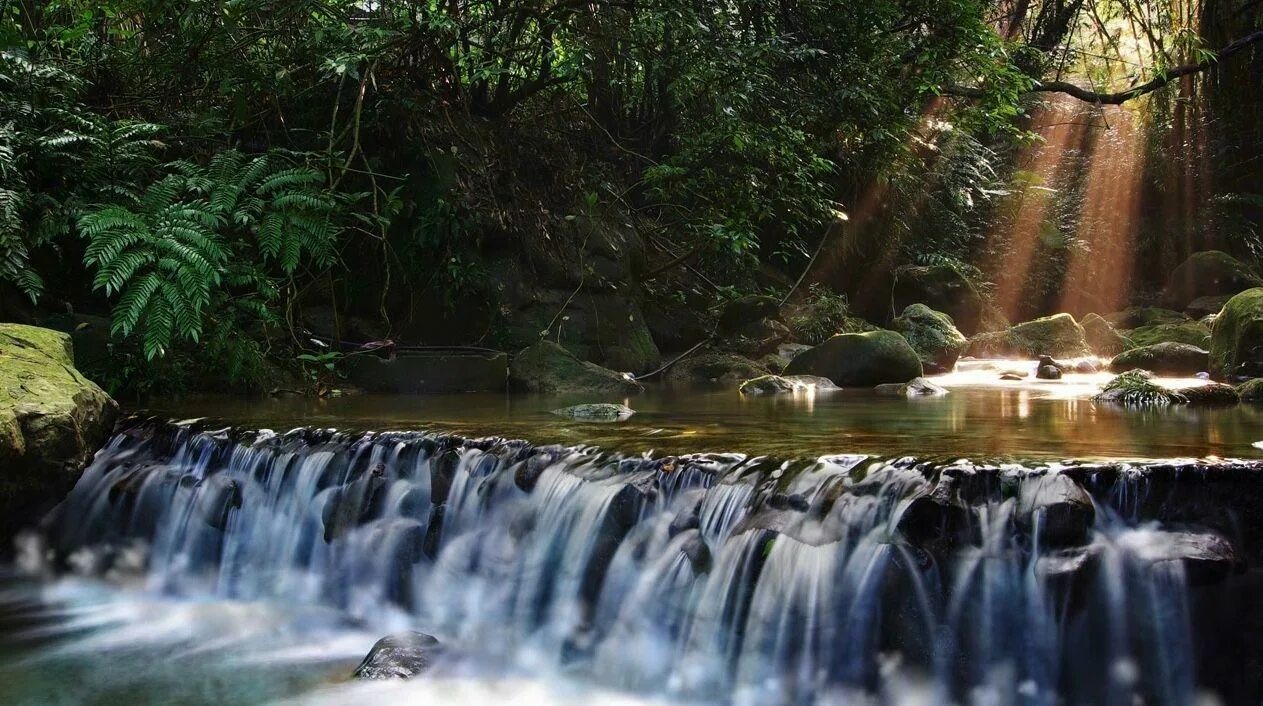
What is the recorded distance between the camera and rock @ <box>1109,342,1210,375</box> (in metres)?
11.3

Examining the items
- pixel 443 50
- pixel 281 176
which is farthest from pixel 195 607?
pixel 443 50

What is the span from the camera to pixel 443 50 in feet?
31.7

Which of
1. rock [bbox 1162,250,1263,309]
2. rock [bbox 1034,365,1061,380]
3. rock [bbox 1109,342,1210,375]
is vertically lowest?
rock [bbox 1034,365,1061,380]

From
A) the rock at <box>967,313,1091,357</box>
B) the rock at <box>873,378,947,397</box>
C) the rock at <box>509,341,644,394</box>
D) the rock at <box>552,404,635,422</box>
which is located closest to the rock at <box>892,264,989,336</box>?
the rock at <box>967,313,1091,357</box>

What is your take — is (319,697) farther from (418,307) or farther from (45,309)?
(418,307)

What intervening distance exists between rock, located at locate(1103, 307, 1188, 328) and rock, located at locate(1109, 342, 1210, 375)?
6.37 metres

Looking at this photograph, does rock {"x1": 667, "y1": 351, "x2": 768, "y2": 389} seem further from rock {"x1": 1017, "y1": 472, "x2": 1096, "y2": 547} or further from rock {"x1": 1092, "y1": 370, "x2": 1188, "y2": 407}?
rock {"x1": 1017, "y1": 472, "x2": 1096, "y2": 547}

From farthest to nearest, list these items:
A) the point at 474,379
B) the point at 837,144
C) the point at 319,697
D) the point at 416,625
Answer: the point at 837,144
the point at 474,379
the point at 416,625
the point at 319,697

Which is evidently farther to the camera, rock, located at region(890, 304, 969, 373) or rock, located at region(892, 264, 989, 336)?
rock, located at region(892, 264, 989, 336)

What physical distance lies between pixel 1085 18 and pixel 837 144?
894 cm

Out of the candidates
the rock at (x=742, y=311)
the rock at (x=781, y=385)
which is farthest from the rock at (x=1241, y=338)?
the rock at (x=742, y=311)

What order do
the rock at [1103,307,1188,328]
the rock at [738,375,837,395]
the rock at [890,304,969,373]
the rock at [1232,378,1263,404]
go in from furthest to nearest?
the rock at [1103,307,1188,328]
the rock at [890,304,969,373]
the rock at [738,375,837,395]
the rock at [1232,378,1263,404]

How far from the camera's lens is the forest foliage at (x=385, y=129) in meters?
7.68

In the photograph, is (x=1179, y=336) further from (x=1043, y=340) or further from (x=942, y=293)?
(x=942, y=293)
